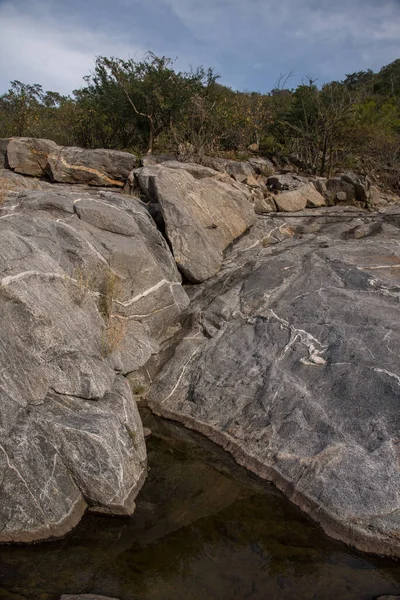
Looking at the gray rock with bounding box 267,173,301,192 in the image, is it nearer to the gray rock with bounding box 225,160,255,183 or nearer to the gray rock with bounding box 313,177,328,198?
the gray rock with bounding box 313,177,328,198

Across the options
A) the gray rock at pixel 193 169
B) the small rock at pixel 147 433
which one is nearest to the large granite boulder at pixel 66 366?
the small rock at pixel 147 433

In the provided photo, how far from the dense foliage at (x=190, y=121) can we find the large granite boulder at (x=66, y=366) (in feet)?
24.1

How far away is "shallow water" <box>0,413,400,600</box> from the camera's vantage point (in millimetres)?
3715

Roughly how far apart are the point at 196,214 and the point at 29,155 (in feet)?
17.0

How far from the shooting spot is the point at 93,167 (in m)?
11.8

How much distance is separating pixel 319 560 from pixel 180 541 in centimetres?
116

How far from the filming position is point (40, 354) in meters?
4.92

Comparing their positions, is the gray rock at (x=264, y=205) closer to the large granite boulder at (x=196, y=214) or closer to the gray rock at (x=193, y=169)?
the large granite boulder at (x=196, y=214)

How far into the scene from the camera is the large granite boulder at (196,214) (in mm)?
8789

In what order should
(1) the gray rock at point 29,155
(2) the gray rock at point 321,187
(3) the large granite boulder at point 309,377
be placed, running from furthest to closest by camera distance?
(2) the gray rock at point 321,187, (1) the gray rock at point 29,155, (3) the large granite boulder at point 309,377

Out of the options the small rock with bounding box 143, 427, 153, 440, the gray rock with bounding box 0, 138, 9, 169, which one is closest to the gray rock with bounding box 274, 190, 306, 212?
the gray rock with bounding box 0, 138, 9, 169

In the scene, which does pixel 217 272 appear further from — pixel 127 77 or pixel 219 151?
pixel 127 77

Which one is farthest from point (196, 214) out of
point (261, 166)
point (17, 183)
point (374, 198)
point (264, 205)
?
point (374, 198)

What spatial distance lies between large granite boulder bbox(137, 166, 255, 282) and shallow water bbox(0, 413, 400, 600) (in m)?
4.59
